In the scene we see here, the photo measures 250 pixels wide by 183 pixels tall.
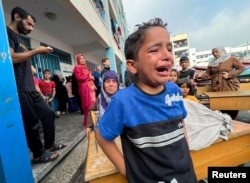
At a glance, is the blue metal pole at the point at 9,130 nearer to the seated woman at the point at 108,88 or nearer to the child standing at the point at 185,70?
the seated woman at the point at 108,88

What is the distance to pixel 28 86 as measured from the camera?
89.7 inches

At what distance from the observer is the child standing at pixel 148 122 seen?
3.20 ft

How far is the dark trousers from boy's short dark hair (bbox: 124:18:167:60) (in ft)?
5.05

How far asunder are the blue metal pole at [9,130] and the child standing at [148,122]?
0.91m

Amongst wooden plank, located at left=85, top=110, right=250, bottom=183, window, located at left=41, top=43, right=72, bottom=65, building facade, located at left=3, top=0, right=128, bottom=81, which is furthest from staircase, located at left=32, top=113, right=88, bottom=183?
window, located at left=41, top=43, right=72, bottom=65

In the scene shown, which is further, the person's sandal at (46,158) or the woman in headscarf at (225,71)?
the woman in headscarf at (225,71)

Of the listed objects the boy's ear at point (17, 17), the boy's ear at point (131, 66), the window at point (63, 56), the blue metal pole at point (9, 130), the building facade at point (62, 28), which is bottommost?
the blue metal pole at point (9, 130)

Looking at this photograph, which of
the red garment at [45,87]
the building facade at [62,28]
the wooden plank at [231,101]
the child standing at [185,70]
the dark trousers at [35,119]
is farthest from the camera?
the red garment at [45,87]

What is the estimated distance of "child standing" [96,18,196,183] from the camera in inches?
38.4

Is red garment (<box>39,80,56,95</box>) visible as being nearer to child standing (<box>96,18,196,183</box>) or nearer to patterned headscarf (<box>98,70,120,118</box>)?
patterned headscarf (<box>98,70,120,118</box>)

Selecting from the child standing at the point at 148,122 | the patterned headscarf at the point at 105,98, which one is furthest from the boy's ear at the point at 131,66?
the patterned headscarf at the point at 105,98

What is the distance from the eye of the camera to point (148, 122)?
984 mm

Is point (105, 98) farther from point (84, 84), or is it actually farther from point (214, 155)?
point (84, 84)

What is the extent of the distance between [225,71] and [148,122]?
158 inches
